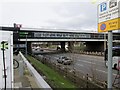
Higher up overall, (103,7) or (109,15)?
(103,7)

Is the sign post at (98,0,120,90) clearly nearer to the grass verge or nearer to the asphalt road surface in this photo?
the grass verge

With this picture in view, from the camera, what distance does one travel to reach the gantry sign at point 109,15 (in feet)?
9.38

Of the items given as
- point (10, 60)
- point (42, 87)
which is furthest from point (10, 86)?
point (42, 87)

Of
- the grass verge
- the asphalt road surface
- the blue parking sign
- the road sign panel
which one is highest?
the blue parking sign

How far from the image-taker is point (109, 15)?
302 centimetres

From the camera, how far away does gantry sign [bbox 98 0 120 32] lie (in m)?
2.86

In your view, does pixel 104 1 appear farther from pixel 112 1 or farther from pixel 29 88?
pixel 29 88

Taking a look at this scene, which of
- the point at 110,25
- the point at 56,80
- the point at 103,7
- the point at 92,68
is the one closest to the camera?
the point at 110,25

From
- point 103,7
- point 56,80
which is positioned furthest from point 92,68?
point 103,7

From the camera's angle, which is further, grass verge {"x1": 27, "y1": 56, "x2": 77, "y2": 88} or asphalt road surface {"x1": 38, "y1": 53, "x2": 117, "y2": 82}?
asphalt road surface {"x1": 38, "y1": 53, "x2": 117, "y2": 82}

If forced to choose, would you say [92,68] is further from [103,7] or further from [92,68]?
[103,7]

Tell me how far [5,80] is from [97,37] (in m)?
49.3

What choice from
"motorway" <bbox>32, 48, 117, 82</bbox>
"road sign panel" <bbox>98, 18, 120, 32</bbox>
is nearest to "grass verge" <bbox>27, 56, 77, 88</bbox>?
"road sign panel" <bbox>98, 18, 120, 32</bbox>

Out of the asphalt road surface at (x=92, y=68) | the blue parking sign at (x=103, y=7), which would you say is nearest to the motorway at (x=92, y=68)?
the asphalt road surface at (x=92, y=68)
